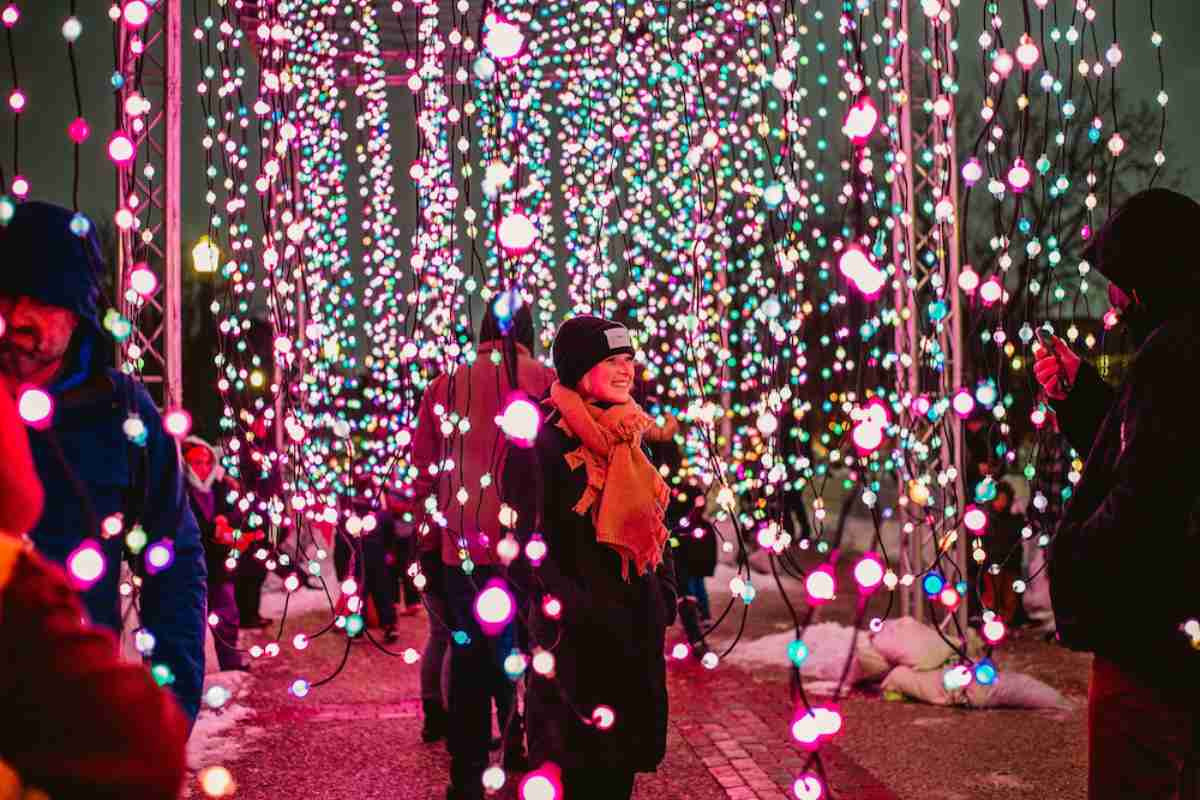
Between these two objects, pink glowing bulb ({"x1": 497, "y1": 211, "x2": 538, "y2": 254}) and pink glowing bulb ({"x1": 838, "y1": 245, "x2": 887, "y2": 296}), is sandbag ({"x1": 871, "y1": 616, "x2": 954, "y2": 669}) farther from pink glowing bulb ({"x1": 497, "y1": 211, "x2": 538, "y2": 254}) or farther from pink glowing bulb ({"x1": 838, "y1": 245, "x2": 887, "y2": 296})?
pink glowing bulb ({"x1": 497, "y1": 211, "x2": 538, "y2": 254})

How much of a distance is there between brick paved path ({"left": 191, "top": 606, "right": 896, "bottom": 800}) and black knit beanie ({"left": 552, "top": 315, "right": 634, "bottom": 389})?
185 cm

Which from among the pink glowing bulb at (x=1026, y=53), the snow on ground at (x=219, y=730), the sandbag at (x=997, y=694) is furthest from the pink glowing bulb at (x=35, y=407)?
the sandbag at (x=997, y=694)

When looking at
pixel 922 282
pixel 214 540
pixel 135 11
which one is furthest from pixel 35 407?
pixel 214 540

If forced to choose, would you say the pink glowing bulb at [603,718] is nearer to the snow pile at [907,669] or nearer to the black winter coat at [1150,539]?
the black winter coat at [1150,539]

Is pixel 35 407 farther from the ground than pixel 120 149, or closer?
closer

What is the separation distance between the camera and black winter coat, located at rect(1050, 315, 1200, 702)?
2.17 metres

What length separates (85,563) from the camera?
179 centimetres

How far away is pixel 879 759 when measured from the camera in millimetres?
4527

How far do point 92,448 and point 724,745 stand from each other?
358 centimetres

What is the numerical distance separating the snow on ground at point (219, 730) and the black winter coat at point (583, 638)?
188 cm

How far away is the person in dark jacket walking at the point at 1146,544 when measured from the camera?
7.11 feet

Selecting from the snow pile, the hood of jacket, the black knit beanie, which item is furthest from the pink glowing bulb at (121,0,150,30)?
the snow pile

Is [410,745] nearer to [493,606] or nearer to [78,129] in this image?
[493,606]

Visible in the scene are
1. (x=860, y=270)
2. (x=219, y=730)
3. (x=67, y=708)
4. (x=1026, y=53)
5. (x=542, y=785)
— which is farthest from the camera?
(x=219, y=730)
